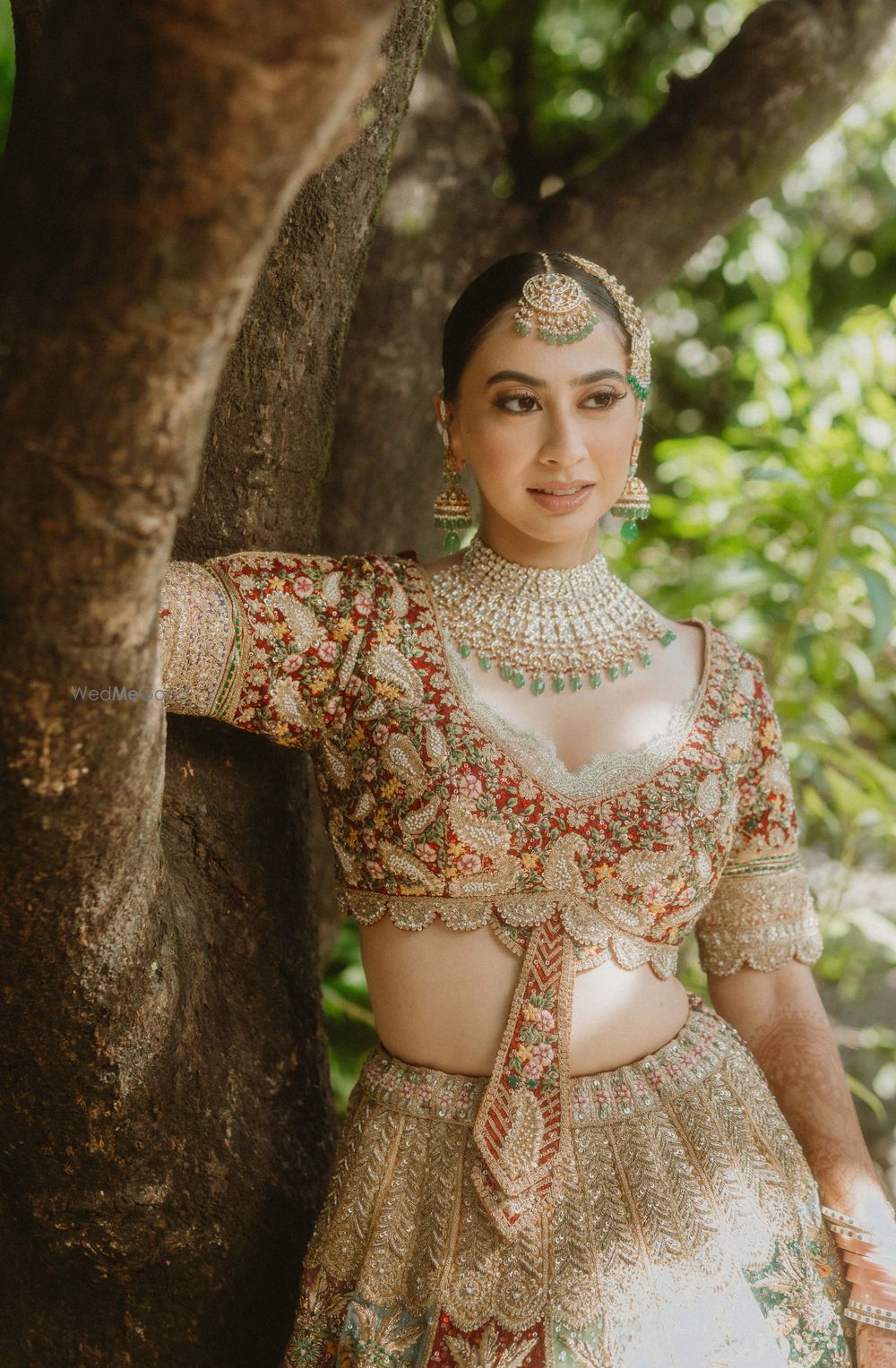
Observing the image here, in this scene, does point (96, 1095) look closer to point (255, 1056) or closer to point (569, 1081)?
point (255, 1056)

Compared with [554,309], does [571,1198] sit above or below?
below

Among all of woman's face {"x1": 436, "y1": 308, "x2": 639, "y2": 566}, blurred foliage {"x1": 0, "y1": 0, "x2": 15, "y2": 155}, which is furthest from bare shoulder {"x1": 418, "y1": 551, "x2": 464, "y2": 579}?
blurred foliage {"x1": 0, "y1": 0, "x2": 15, "y2": 155}

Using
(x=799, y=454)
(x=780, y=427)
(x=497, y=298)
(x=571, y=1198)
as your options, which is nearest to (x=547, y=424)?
(x=497, y=298)

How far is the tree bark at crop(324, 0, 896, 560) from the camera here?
7.20 feet

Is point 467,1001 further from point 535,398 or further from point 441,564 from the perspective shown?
point 535,398

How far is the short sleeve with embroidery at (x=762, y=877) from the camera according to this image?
1533 millimetres

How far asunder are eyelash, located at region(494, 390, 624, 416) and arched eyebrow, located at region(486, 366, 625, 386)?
0.02 meters

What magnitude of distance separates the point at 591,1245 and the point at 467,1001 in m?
0.29

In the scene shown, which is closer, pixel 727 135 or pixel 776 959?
pixel 776 959

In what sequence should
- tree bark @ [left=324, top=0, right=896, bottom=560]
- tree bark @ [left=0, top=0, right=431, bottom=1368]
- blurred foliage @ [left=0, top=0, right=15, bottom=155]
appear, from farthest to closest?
1. tree bark @ [left=324, top=0, right=896, bottom=560]
2. blurred foliage @ [left=0, top=0, right=15, bottom=155]
3. tree bark @ [left=0, top=0, right=431, bottom=1368]

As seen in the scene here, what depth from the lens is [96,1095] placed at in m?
1.20

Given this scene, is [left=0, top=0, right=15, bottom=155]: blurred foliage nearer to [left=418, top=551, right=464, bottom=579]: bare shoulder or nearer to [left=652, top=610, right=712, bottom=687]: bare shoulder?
[left=418, top=551, right=464, bottom=579]: bare shoulder

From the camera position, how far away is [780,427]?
3.14 metres

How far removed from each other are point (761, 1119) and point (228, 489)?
1.03 m
